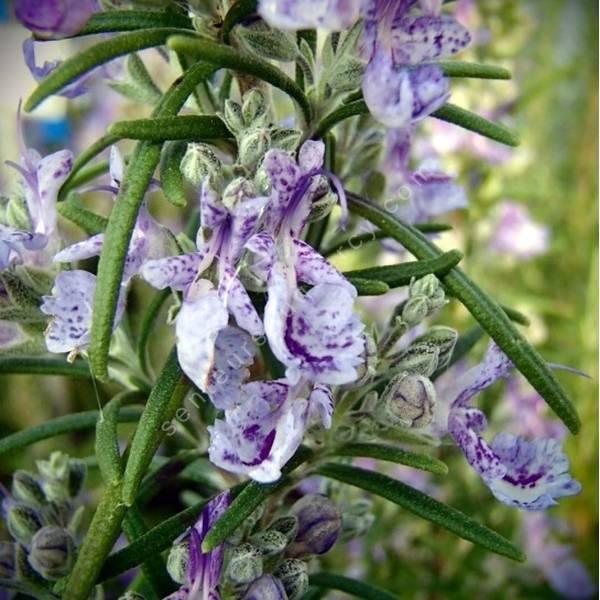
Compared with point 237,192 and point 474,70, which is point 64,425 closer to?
point 237,192

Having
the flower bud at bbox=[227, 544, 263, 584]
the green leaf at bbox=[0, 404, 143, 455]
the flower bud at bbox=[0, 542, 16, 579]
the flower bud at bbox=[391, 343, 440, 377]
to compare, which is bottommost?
the flower bud at bbox=[0, 542, 16, 579]

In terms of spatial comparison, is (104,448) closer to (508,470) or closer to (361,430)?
(361,430)

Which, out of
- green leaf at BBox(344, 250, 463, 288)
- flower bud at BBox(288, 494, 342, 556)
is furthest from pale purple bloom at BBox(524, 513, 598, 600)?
green leaf at BBox(344, 250, 463, 288)

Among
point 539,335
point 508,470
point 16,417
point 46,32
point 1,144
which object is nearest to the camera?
point 46,32

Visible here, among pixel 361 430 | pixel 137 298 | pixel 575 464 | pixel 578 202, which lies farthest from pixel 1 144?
pixel 361 430

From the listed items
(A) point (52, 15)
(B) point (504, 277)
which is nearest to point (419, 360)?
(A) point (52, 15)

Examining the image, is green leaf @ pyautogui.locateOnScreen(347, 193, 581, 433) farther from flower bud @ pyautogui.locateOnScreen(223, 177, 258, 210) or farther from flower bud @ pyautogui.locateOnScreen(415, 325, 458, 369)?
flower bud @ pyautogui.locateOnScreen(223, 177, 258, 210)
